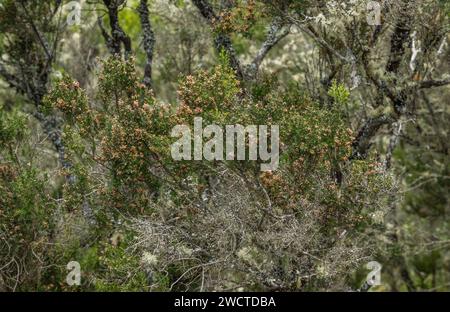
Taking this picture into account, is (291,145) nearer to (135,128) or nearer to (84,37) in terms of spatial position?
(135,128)

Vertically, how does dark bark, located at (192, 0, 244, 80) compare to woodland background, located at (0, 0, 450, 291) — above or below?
above

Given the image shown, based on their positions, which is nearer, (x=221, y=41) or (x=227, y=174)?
(x=227, y=174)

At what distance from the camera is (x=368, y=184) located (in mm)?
10016

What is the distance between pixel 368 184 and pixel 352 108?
13.3 feet

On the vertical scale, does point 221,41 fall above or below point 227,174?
above

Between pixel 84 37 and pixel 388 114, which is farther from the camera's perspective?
pixel 84 37

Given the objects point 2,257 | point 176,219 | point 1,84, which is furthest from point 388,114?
point 1,84

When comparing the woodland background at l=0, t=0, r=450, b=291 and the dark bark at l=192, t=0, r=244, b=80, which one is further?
the dark bark at l=192, t=0, r=244, b=80

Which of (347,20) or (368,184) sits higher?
(347,20)

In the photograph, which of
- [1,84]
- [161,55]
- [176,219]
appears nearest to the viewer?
[176,219]

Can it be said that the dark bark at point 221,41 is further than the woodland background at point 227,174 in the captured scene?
Yes

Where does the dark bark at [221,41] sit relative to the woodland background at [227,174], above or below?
above
